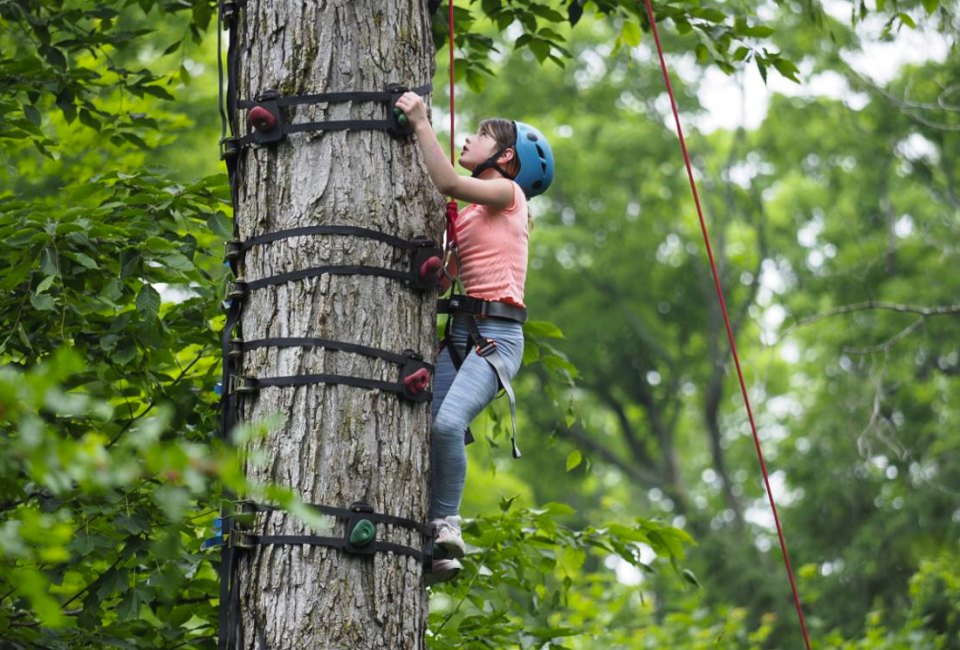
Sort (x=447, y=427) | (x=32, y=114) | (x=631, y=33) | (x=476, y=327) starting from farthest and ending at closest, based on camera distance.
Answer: (x=631, y=33) → (x=32, y=114) → (x=476, y=327) → (x=447, y=427)

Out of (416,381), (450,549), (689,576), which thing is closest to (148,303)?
(416,381)

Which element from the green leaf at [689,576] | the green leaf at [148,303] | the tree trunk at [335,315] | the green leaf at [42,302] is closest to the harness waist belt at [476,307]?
the tree trunk at [335,315]

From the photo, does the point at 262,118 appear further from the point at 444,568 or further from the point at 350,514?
the point at 444,568

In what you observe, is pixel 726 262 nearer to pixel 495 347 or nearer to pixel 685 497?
pixel 685 497

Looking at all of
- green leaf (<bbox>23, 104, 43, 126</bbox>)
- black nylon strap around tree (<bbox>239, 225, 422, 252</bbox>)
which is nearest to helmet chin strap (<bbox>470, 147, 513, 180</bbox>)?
black nylon strap around tree (<bbox>239, 225, 422, 252</bbox>)

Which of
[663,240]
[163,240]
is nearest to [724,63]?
[163,240]

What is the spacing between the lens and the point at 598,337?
24828mm

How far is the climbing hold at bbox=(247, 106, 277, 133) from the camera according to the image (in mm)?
3430

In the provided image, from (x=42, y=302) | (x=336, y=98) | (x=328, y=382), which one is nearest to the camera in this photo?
(x=328, y=382)

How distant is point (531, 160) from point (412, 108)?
0.82 m

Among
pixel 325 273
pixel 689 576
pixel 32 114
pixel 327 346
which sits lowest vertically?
pixel 689 576

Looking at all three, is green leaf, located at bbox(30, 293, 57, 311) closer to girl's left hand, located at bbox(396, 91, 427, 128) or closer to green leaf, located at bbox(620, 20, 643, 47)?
girl's left hand, located at bbox(396, 91, 427, 128)

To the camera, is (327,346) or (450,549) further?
(450,549)

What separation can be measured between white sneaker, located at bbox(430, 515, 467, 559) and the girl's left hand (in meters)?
1.11
